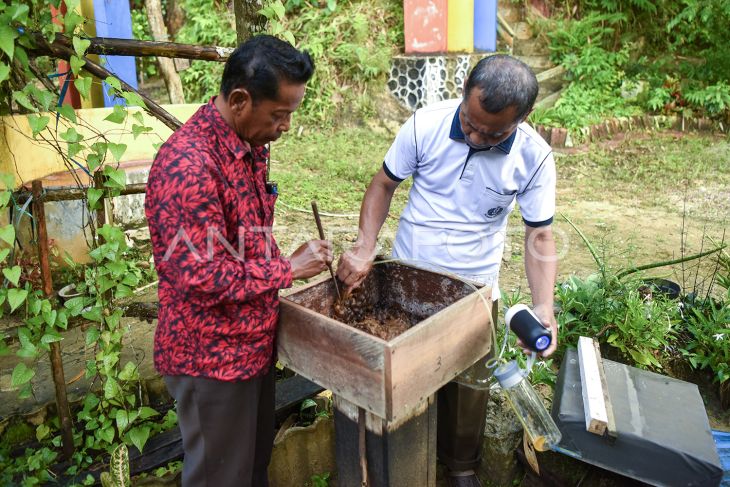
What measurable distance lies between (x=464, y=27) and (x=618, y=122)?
2586 mm

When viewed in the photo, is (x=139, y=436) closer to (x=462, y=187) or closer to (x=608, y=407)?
(x=462, y=187)

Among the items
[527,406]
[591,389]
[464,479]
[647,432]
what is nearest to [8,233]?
[527,406]

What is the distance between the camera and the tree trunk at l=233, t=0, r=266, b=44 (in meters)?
2.79

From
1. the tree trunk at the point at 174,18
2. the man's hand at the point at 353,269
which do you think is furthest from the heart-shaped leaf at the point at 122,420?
the tree trunk at the point at 174,18

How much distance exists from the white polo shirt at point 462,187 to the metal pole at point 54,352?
1356 millimetres

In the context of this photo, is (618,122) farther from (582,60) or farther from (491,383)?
(491,383)

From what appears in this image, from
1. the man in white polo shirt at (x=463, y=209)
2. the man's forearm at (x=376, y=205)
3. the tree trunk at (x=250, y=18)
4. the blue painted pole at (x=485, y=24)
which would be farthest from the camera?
the blue painted pole at (x=485, y=24)

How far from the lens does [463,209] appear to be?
2.36 m

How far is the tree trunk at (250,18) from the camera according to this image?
279cm

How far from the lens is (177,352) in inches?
69.5

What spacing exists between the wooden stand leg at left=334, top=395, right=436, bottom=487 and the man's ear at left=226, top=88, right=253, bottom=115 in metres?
1.03

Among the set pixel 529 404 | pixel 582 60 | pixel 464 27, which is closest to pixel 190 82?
pixel 464 27

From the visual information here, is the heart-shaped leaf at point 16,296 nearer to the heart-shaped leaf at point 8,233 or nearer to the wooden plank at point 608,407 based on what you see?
the heart-shaped leaf at point 8,233

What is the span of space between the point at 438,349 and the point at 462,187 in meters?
0.79
